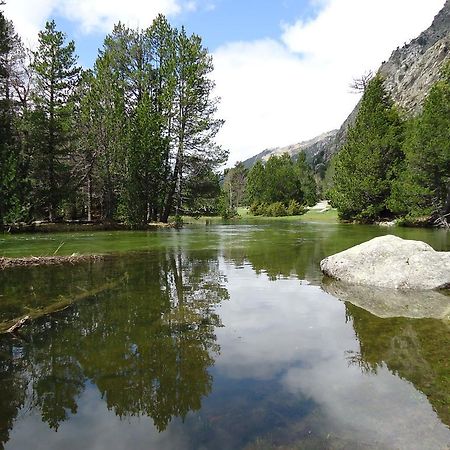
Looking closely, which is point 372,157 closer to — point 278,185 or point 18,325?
point 18,325

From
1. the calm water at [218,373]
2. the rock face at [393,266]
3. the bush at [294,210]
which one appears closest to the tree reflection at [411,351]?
the calm water at [218,373]

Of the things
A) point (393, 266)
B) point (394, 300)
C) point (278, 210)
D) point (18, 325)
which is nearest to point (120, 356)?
point (18, 325)

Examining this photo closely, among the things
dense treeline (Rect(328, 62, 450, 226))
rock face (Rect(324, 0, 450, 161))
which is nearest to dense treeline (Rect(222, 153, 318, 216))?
rock face (Rect(324, 0, 450, 161))

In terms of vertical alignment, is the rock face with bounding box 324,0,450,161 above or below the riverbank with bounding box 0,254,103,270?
above

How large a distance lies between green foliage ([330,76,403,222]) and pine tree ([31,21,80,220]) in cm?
3003

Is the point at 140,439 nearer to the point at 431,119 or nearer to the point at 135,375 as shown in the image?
the point at 135,375

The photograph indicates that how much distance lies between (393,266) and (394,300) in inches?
84.1

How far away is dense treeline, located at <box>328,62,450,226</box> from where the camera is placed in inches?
1276

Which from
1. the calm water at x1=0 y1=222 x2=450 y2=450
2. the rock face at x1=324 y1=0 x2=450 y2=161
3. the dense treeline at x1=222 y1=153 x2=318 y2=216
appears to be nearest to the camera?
the calm water at x1=0 y1=222 x2=450 y2=450

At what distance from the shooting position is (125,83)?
3884cm

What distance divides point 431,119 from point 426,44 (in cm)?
19233

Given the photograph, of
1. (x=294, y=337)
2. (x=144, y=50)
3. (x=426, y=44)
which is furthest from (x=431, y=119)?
(x=426, y=44)

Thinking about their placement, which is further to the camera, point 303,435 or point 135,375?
point 135,375

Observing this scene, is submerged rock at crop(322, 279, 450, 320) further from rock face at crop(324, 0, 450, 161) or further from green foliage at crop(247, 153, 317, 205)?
rock face at crop(324, 0, 450, 161)
